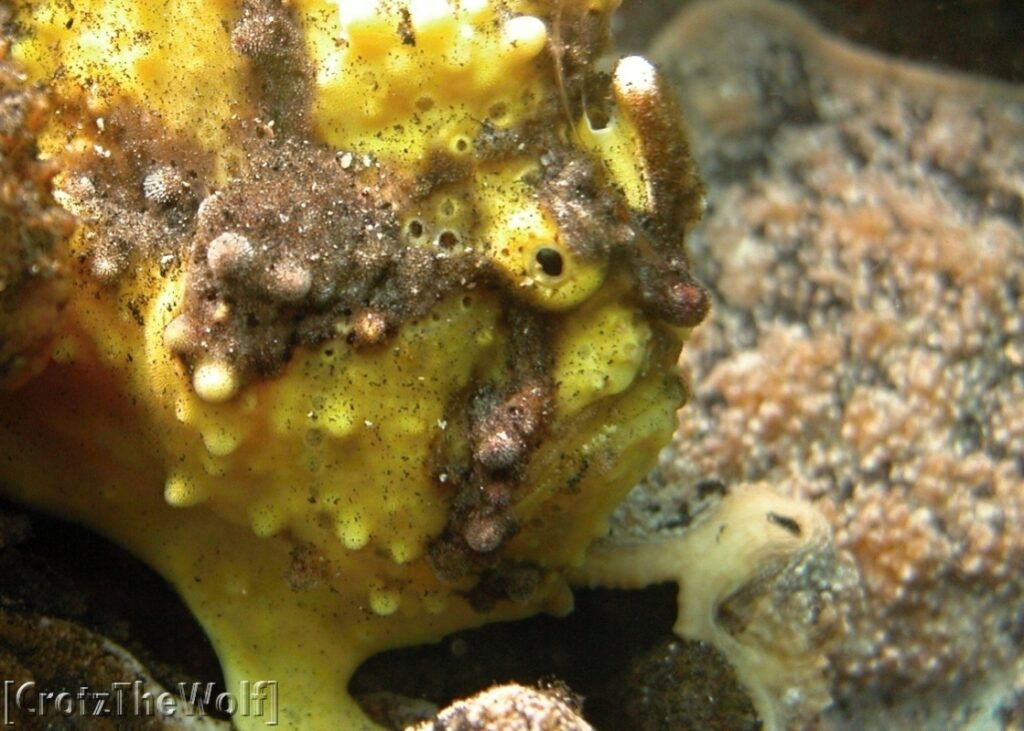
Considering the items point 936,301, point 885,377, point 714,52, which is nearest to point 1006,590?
point 885,377

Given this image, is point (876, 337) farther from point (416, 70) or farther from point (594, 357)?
point (416, 70)

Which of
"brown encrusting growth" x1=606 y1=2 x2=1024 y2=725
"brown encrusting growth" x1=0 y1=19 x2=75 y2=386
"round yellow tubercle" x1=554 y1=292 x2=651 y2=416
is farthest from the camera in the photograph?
"brown encrusting growth" x1=606 y1=2 x2=1024 y2=725

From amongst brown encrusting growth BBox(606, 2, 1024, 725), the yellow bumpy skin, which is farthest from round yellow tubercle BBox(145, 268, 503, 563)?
brown encrusting growth BBox(606, 2, 1024, 725)

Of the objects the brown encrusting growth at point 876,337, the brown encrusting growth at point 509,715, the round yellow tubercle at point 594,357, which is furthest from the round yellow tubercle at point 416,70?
the brown encrusting growth at point 876,337

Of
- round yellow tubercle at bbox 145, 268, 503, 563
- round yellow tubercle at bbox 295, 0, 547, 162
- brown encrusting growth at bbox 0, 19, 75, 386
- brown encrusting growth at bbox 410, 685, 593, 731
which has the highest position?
round yellow tubercle at bbox 295, 0, 547, 162

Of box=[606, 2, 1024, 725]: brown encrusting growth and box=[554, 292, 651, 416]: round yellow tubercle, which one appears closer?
box=[554, 292, 651, 416]: round yellow tubercle

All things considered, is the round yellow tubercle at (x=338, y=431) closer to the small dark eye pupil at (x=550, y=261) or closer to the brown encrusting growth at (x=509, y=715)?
the small dark eye pupil at (x=550, y=261)

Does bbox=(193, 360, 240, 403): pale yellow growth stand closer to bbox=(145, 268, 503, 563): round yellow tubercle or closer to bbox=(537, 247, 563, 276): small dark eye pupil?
bbox=(145, 268, 503, 563): round yellow tubercle
